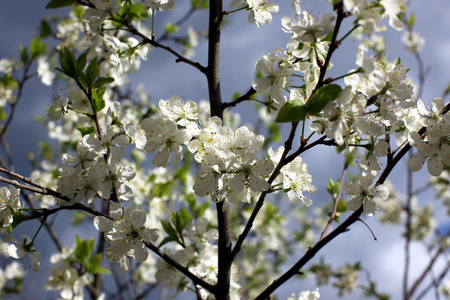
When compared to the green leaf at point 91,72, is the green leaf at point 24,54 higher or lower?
higher

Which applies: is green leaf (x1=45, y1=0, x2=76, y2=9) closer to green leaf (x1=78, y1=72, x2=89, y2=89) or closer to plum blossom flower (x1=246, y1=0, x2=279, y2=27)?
green leaf (x1=78, y1=72, x2=89, y2=89)

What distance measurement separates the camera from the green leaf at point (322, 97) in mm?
1074

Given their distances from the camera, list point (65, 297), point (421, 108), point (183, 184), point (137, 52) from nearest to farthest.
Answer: point (421, 108)
point (137, 52)
point (65, 297)
point (183, 184)

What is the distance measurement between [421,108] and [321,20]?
0.57 meters

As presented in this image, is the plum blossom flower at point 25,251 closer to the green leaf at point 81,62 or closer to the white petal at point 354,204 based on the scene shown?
the green leaf at point 81,62

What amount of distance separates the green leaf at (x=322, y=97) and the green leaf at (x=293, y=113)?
0.02 meters

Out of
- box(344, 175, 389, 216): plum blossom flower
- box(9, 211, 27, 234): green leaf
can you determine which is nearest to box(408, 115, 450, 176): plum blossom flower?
box(344, 175, 389, 216): plum blossom flower

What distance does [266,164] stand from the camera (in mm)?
→ 1308

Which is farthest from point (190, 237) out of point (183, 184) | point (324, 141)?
point (183, 184)

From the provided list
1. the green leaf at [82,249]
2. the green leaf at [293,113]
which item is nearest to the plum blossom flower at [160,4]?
the green leaf at [293,113]

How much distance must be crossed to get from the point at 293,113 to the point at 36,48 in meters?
3.06

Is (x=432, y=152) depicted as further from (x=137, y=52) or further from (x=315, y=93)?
(x=137, y=52)

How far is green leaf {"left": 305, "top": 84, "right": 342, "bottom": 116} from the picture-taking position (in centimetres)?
107

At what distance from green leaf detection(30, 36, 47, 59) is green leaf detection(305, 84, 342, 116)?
3086mm
